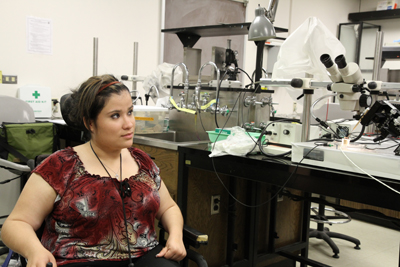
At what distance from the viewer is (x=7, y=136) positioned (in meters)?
2.65

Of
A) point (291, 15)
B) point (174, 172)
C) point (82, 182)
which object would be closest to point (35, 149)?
point (174, 172)

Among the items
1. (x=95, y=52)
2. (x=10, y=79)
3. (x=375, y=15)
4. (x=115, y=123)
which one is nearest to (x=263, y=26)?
(x=115, y=123)

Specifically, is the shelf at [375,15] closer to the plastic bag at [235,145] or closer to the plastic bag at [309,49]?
the plastic bag at [309,49]

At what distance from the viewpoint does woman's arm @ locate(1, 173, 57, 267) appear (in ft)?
3.59

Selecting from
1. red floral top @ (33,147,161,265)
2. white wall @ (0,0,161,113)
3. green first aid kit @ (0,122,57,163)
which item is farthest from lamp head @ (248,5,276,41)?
white wall @ (0,0,161,113)

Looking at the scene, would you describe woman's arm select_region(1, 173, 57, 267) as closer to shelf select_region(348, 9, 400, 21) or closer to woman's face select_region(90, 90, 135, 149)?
woman's face select_region(90, 90, 135, 149)

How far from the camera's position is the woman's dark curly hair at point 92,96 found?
49.8 inches

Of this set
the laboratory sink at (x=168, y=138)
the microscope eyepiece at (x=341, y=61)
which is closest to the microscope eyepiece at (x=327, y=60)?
the microscope eyepiece at (x=341, y=61)

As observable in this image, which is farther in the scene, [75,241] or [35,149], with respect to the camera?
[35,149]

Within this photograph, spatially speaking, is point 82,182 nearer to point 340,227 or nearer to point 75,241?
point 75,241

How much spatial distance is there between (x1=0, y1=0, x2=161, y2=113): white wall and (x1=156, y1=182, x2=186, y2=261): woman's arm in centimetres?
214

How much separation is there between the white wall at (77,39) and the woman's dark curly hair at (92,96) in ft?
6.86

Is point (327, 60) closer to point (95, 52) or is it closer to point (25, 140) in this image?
point (25, 140)

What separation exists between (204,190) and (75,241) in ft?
3.61
